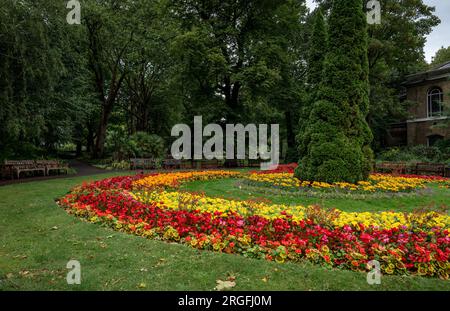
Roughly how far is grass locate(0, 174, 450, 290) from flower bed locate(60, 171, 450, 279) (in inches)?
10.3

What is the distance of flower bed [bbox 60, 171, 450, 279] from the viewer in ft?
14.9

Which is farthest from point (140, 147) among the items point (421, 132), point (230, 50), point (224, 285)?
point (421, 132)

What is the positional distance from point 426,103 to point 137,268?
33.2m

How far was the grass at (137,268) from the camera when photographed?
12.9 ft

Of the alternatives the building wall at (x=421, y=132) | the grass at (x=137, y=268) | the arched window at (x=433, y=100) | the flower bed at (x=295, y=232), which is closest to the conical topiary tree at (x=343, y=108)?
the flower bed at (x=295, y=232)

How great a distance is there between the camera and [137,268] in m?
4.41

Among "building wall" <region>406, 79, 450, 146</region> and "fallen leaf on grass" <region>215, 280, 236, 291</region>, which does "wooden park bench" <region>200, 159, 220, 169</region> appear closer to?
"fallen leaf on grass" <region>215, 280, 236, 291</region>

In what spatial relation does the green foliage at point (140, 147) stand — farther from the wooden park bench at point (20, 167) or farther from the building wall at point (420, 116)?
the building wall at point (420, 116)

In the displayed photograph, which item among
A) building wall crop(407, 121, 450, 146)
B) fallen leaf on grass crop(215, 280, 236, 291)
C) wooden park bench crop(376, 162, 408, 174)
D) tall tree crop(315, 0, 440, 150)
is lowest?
fallen leaf on grass crop(215, 280, 236, 291)

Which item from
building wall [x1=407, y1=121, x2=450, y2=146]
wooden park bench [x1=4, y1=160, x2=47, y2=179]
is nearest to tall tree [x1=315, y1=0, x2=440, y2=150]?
building wall [x1=407, y1=121, x2=450, y2=146]

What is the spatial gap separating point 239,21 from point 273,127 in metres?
9.47

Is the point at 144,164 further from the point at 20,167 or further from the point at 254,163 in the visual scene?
the point at 254,163

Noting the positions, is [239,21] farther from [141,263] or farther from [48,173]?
[141,263]
